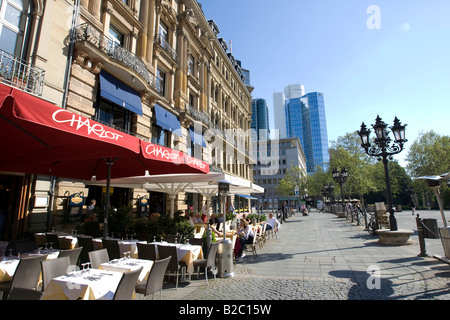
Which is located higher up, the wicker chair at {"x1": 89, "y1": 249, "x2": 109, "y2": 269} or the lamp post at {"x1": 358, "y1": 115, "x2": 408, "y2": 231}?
the lamp post at {"x1": 358, "y1": 115, "x2": 408, "y2": 231}

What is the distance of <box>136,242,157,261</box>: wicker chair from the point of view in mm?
5522

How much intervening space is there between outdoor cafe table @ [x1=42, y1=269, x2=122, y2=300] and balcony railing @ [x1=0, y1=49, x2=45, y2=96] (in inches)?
328

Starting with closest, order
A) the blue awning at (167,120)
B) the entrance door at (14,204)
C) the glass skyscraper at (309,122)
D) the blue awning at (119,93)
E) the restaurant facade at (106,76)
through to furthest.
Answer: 1. the entrance door at (14,204)
2. the restaurant facade at (106,76)
3. the blue awning at (119,93)
4. the blue awning at (167,120)
5. the glass skyscraper at (309,122)

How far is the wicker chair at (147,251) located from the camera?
552cm

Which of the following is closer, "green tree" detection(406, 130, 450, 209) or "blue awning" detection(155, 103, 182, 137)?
"blue awning" detection(155, 103, 182, 137)

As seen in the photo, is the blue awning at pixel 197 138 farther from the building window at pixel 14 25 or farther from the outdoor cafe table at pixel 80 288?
the outdoor cafe table at pixel 80 288

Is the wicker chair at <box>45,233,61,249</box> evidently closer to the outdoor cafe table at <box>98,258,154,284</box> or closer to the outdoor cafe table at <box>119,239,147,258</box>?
the outdoor cafe table at <box>119,239,147,258</box>

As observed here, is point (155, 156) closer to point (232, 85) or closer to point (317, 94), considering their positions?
point (232, 85)

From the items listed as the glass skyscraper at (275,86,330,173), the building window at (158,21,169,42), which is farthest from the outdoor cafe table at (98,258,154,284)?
the glass skyscraper at (275,86,330,173)

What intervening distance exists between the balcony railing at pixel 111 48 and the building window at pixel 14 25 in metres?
1.96

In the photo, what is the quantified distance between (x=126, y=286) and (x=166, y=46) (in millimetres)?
19482

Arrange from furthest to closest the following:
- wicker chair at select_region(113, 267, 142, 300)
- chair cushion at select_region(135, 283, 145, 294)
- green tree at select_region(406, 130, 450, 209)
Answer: green tree at select_region(406, 130, 450, 209) < chair cushion at select_region(135, 283, 145, 294) < wicker chair at select_region(113, 267, 142, 300)
